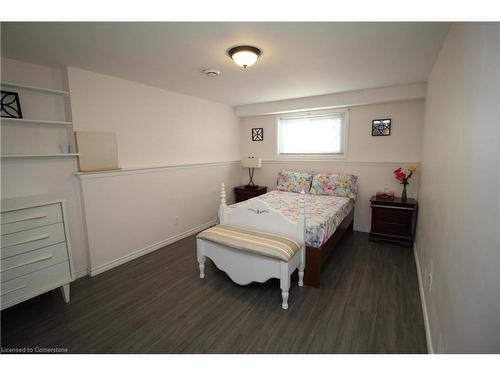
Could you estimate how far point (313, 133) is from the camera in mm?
4227

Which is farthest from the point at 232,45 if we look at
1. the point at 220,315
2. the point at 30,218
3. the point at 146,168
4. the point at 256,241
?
the point at 220,315

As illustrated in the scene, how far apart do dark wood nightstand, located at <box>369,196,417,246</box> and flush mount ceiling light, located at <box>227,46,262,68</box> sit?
8.31 feet

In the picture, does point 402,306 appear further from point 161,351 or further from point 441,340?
point 161,351

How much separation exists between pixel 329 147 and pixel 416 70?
1703 millimetres

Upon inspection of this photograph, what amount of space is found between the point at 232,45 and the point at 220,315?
2213 millimetres

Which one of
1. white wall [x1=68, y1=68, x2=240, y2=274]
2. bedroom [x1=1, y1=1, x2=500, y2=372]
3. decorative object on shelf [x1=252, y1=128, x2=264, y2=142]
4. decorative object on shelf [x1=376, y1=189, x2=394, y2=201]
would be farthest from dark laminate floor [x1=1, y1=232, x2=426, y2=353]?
decorative object on shelf [x1=252, y1=128, x2=264, y2=142]

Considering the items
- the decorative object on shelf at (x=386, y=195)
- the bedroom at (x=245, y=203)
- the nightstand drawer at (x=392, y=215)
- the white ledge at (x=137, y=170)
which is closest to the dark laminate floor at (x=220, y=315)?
the bedroom at (x=245, y=203)

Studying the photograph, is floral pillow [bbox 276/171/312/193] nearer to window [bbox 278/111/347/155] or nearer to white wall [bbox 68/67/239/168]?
window [bbox 278/111/347/155]

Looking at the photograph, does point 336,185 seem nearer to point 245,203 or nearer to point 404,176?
point 404,176

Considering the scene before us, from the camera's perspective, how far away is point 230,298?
7.10ft

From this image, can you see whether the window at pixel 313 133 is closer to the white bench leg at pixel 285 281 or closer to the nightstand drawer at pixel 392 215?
the nightstand drawer at pixel 392 215

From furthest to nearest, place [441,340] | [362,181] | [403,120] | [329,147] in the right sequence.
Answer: [329,147]
[362,181]
[403,120]
[441,340]

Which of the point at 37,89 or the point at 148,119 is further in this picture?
the point at 148,119
